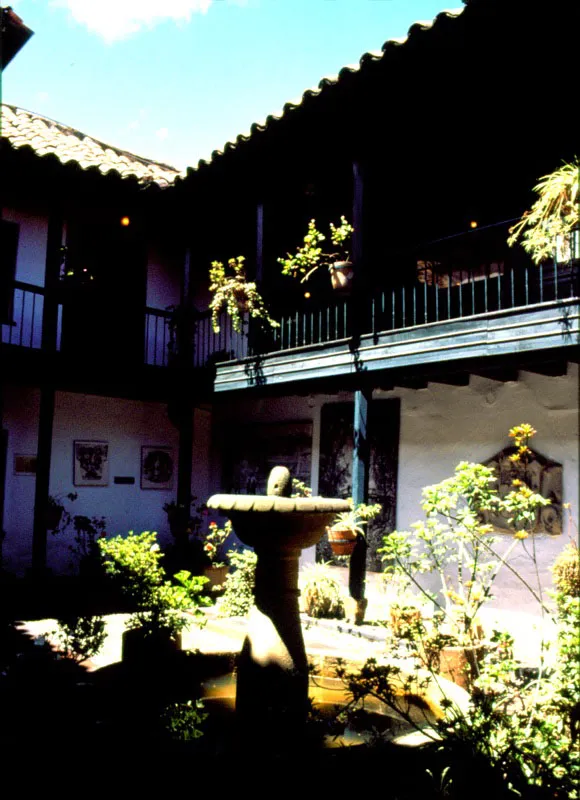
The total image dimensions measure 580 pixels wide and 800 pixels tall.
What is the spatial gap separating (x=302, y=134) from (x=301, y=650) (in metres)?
6.49

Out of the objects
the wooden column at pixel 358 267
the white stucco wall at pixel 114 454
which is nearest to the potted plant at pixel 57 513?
the white stucco wall at pixel 114 454

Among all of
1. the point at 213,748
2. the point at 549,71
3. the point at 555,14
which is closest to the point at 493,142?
the point at 549,71

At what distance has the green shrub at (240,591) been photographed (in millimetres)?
7289

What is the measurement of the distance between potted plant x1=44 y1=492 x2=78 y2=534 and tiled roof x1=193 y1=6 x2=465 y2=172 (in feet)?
17.9

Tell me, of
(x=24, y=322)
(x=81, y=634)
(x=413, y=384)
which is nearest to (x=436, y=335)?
(x=413, y=384)

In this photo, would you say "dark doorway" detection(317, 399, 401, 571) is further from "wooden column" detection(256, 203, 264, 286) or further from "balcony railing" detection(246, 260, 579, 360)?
"wooden column" detection(256, 203, 264, 286)

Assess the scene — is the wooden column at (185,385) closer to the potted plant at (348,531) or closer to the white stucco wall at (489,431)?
the white stucco wall at (489,431)

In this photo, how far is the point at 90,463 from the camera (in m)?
10.6

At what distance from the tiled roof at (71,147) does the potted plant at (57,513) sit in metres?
4.92

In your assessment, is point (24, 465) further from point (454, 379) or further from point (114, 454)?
point (454, 379)

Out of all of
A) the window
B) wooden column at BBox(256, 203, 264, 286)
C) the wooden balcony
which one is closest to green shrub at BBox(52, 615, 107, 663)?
the wooden balcony

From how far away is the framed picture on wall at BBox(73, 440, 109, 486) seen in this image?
10.5 m

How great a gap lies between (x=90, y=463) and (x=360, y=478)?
5312 mm

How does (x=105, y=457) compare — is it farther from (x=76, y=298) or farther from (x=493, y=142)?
(x=493, y=142)
